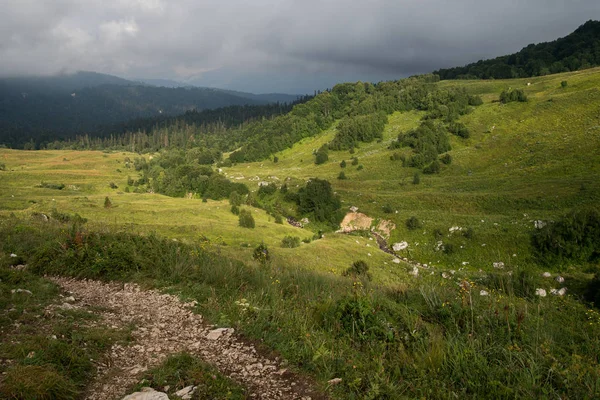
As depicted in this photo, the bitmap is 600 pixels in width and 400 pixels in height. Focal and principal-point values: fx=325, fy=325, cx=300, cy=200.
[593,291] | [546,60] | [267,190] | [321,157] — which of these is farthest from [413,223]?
[546,60]

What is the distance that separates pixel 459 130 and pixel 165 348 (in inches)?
4004

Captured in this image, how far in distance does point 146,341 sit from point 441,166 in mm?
81065

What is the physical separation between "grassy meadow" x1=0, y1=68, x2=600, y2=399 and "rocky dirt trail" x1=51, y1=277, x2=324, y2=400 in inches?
14.6

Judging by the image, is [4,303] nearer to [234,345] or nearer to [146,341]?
[146,341]

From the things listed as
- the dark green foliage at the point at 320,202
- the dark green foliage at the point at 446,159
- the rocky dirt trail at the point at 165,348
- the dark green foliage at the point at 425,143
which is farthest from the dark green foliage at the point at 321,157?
the rocky dirt trail at the point at 165,348

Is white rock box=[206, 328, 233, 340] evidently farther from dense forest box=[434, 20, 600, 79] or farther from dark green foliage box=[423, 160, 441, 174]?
dense forest box=[434, 20, 600, 79]

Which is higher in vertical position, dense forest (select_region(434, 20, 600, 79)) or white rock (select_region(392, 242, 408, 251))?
dense forest (select_region(434, 20, 600, 79))

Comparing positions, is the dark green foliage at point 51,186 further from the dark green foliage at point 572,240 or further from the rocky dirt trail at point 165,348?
the dark green foliage at point 572,240

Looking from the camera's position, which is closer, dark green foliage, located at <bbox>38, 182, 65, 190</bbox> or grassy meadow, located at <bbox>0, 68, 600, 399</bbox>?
grassy meadow, located at <bbox>0, 68, 600, 399</bbox>

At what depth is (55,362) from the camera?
15.7 feet

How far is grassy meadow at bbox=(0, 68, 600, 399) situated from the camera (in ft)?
16.6

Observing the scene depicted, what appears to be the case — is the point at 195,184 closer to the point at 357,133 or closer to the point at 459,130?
the point at 357,133

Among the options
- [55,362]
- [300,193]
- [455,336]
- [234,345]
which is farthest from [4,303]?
[300,193]

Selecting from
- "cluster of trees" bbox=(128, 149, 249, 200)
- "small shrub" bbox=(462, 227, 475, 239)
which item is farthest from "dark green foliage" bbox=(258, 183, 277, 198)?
"small shrub" bbox=(462, 227, 475, 239)
